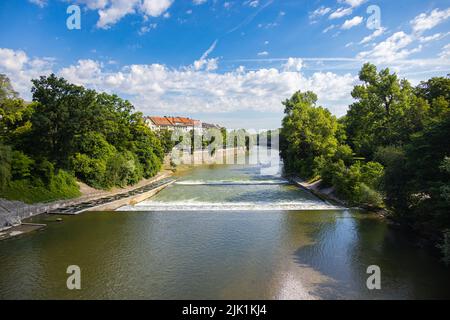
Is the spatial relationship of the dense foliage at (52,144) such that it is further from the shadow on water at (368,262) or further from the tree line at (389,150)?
the tree line at (389,150)

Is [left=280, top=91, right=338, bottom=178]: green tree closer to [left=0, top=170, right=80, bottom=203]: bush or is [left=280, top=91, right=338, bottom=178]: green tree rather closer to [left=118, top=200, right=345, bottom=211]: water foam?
[left=118, top=200, right=345, bottom=211]: water foam

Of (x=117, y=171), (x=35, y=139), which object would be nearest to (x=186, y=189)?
(x=117, y=171)

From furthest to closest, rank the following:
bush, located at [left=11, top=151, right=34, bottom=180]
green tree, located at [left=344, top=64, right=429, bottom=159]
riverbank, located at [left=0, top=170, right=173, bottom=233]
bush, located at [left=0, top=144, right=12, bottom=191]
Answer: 1. green tree, located at [left=344, top=64, right=429, bottom=159]
2. bush, located at [left=11, top=151, right=34, bottom=180]
3. bush, located at [left=0, top=144, right=12, bottom=191]
4. riverbank, located at [left=0, top=170, right=173, bottom=233]

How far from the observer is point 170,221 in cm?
2203

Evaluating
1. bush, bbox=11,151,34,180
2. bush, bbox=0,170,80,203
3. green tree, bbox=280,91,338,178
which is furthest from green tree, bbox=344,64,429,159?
bush, bbox=11,151,34,180

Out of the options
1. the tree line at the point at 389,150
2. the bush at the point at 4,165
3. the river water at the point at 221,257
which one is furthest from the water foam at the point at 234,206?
the bush at the point at 4,165

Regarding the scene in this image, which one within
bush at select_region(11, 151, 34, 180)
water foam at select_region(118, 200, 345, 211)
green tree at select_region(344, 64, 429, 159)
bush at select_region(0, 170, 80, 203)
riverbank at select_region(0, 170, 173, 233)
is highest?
green tree at select_region(344, 64, 429, 159)

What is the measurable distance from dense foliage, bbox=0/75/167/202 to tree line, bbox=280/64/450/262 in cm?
2478

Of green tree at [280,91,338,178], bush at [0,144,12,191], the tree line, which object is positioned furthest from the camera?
green tree at [280,91,338,178]

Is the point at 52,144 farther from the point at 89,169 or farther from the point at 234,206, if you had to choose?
the point at 234,206

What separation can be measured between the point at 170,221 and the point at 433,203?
661 inches

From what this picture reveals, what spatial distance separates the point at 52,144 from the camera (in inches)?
1064

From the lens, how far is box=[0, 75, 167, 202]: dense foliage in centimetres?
2422
